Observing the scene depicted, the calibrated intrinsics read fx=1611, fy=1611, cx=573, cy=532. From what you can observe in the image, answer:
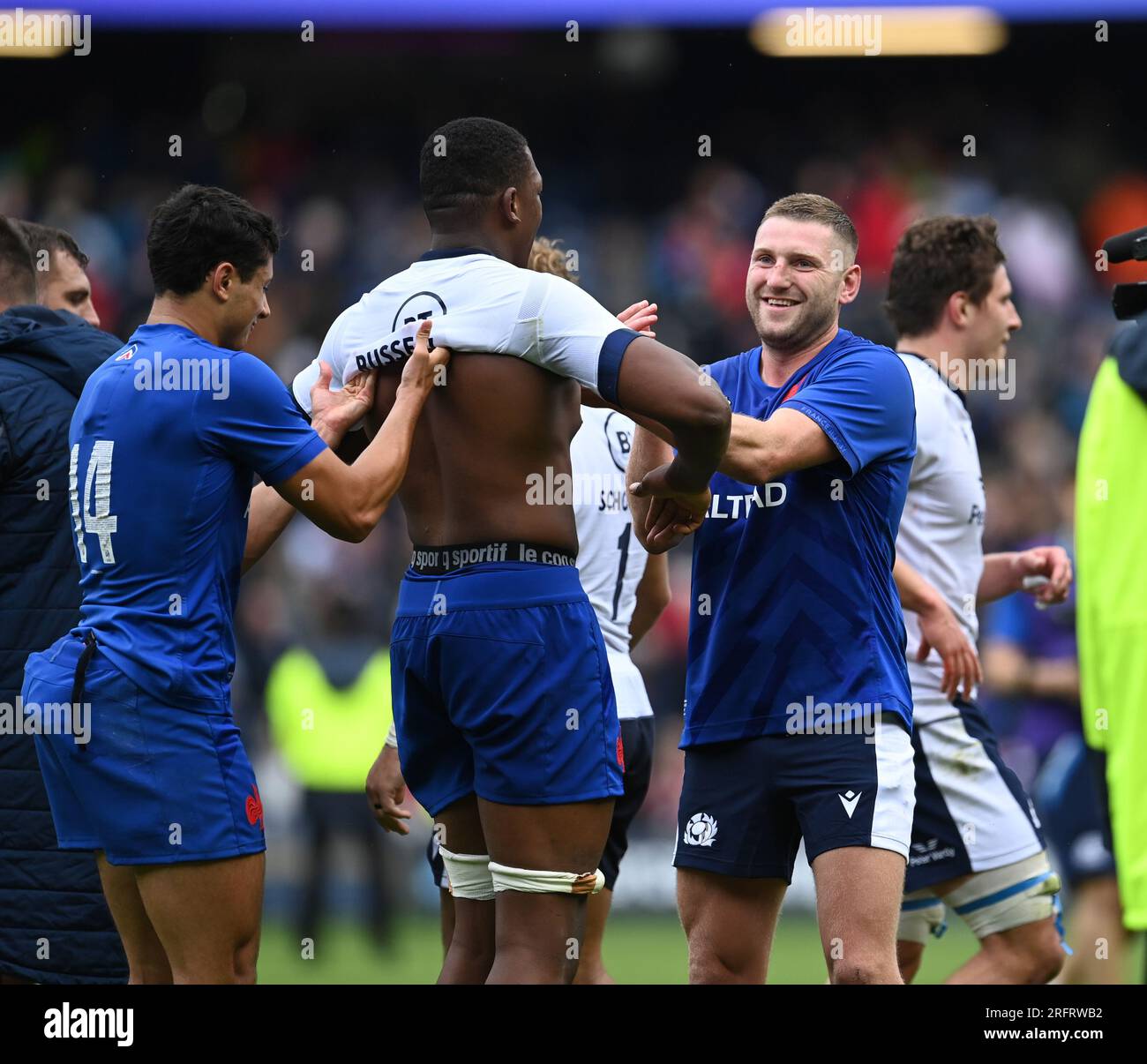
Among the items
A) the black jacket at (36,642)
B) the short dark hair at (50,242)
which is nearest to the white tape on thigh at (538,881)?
the black jacket at (36,642)

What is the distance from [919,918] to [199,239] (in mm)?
3476

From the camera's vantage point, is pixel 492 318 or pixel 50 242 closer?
Result: pixel 492 318

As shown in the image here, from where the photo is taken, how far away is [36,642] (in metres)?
4.80

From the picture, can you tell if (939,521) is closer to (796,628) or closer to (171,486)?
(796,628)

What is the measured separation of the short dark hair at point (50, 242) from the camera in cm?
545

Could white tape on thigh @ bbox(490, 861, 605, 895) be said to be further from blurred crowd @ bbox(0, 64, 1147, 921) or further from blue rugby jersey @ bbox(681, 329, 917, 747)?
blurred crowd @ bbox(0, 64, 1147, 921)

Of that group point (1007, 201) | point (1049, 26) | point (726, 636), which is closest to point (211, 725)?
point (726, 636)

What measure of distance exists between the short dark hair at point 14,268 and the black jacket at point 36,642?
40 cm

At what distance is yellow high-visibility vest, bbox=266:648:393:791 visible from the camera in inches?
424

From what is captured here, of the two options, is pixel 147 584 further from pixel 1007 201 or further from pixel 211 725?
pixel 1007 201

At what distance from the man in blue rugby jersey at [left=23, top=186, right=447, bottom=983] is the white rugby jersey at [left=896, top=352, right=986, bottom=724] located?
2216 millimetres

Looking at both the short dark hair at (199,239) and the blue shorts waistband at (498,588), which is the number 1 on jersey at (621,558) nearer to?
the blue shorts waistband at (498,588)

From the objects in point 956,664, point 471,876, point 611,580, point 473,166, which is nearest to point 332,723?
point 611,580
